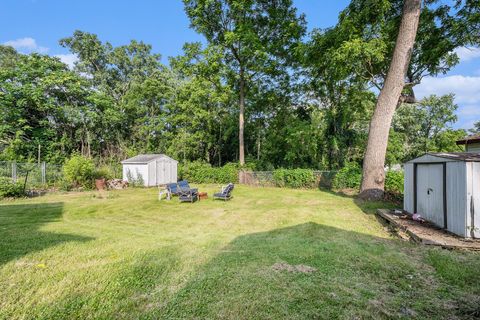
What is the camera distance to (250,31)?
58.4 feet

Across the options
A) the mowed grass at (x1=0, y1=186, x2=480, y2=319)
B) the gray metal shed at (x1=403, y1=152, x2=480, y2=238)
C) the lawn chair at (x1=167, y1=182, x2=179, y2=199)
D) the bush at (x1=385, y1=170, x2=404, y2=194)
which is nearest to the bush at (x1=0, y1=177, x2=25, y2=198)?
the mowed grass at (x1=0, y1=186, x2=480, y2=319)

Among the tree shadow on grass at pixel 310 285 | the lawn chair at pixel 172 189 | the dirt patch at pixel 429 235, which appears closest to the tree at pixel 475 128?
the dirt patch at pixel 429 235

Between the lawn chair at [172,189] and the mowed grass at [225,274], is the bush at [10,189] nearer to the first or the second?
the mowed grass at [225,274]

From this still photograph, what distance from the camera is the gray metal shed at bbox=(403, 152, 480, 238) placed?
476 cm

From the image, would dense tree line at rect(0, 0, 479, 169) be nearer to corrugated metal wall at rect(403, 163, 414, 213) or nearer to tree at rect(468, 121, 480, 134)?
corrugated metal wall at rect(403, 163, 414, 213)

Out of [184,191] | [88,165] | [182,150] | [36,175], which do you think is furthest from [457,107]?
[36,175]

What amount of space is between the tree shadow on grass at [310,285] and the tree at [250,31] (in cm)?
1531

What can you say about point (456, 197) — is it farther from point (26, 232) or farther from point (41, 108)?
point (41, 108)

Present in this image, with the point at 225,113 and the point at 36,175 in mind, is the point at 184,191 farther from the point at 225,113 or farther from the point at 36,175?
the point at 225,113

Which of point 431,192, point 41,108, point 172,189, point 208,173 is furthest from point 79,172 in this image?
point 431,192

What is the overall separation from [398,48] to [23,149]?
98.2 feet

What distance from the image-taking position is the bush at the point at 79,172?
48.3 feet

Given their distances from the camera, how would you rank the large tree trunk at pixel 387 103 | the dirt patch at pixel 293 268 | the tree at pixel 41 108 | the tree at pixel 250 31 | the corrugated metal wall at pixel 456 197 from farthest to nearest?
the tree at pixel 41 108 → the tree at pixel 250 31 → the large tree trunk at pixel 387 103 → the corrugated metal wall at pixel 456 197 → the dirt patch at pixel 293 268

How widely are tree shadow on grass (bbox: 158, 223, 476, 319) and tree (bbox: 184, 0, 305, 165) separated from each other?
15308 millimetres
